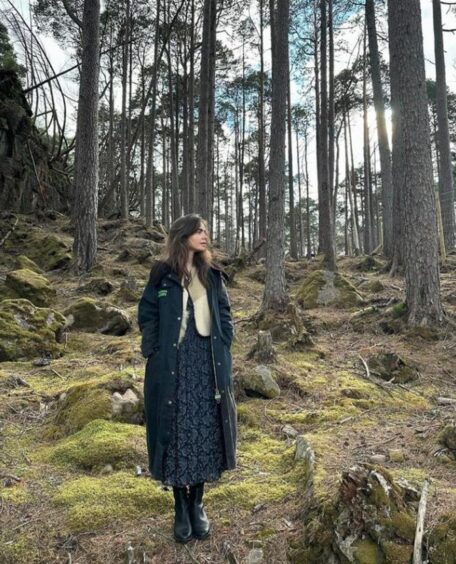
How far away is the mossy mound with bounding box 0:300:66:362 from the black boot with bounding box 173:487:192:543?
12.8 ft

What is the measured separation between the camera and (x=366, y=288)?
975cm

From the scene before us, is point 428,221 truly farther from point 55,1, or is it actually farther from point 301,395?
point 55,1

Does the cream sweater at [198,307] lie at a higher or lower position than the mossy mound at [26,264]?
lower

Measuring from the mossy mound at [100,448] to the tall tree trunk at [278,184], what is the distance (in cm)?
424

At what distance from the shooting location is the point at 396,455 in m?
3.14

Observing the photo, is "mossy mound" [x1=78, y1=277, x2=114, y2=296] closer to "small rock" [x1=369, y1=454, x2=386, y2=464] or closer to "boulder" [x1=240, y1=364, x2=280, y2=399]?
"boulder" [x1=240, y1=364, x2=280, y2=399]

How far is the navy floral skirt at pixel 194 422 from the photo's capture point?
2537 mm

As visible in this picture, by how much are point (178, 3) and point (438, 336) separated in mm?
17714

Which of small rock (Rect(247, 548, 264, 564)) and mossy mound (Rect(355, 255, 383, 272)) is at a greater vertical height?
mossy mound (Rect(355, 255, 383, 272))

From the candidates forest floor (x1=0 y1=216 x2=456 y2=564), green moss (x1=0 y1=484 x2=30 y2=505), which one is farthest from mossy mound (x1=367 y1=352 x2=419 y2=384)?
green moss (x1=0 y1=484 x2=30 y2=505)

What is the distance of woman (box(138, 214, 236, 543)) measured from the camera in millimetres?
2529

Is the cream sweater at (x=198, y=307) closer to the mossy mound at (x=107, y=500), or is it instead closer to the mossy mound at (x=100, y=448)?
the mossy mound at (x=107, y=500)

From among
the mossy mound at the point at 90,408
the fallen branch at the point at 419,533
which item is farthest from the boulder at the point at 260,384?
the fallen branch at the point at 419,533

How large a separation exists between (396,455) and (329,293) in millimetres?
5991
